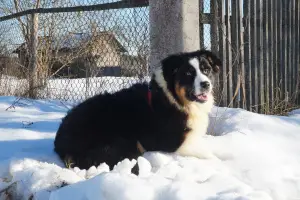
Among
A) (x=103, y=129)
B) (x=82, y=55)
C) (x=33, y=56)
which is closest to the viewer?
(x=103, y=129)

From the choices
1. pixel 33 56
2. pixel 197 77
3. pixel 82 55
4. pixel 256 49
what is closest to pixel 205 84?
pixel 197 77

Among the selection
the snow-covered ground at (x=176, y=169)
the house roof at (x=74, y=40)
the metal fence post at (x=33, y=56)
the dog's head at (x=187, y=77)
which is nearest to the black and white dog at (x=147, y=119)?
the dog's head at (x=187, y=77)

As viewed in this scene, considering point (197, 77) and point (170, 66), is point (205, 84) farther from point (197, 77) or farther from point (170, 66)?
point (170, 66)

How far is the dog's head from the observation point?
3.30 m

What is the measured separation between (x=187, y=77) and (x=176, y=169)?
1102 mm

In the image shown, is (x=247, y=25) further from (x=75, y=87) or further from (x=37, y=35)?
(x=37, y=35)

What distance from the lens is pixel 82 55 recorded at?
644 centimetres

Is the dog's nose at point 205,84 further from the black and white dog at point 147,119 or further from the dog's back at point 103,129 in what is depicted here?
the dog's back at point 103,129

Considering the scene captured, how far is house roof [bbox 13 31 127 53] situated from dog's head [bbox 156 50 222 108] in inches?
82.8

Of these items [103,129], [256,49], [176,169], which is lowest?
[176,169]

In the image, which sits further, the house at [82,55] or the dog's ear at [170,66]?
the house at [82,55]

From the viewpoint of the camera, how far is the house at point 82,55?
18.7 ft

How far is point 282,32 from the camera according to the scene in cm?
612

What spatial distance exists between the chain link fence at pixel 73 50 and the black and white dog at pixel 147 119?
169 centimetres
